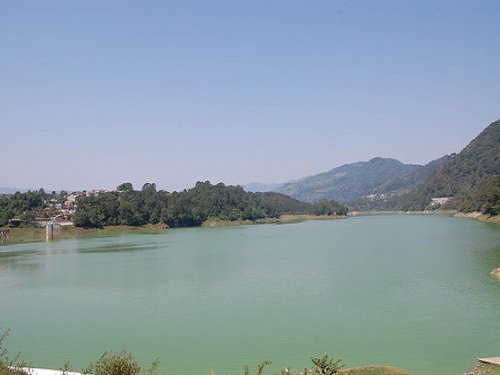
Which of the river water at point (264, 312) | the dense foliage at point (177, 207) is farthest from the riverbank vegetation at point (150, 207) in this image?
the river water at point (264, 312)

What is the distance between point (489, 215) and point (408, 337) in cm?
8235

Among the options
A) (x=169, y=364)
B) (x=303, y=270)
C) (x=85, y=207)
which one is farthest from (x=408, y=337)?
(x=85, y=207)

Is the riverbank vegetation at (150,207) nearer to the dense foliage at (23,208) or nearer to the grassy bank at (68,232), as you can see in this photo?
the dense foliage at (23,208)

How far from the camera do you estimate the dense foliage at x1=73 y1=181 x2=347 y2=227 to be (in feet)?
355

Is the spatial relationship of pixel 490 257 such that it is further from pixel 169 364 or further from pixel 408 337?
pixel 169 364

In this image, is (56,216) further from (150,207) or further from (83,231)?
(150,207)

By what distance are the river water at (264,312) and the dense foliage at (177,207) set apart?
65.3 metres

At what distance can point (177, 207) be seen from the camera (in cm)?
12812

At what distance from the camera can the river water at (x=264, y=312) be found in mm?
17234

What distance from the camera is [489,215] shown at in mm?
92000

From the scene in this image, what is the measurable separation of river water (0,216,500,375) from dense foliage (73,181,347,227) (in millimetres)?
65326

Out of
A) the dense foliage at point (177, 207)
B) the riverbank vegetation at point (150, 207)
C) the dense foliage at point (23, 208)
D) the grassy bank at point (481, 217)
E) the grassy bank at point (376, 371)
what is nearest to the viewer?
the grassy bank at point (376, 371)

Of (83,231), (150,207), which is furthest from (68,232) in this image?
(150,207)

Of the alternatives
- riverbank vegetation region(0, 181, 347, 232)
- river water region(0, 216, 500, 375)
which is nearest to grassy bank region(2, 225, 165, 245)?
riverbank vegetation region(0, 181, 347, 232)
